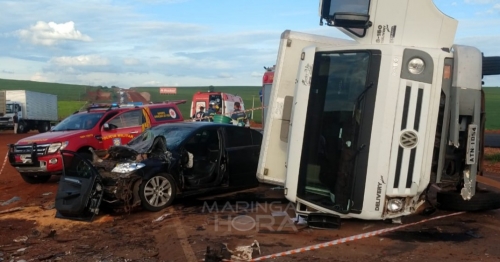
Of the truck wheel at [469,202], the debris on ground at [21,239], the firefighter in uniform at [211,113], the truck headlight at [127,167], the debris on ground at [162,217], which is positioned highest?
the firefighter in uniform at [211,113]

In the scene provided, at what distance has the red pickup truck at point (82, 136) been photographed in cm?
1265

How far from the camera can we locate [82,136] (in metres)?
13.1

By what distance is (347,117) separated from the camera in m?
6.31

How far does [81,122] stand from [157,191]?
594 centimetres

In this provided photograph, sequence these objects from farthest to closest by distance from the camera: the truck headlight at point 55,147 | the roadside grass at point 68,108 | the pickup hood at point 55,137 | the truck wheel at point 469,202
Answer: the roadside grass at point 68,108 → the pickup hood at point 55,137 → the truck headlight at point 55,147 → the truck wheel at point 469,202

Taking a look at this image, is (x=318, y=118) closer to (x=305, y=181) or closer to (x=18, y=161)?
(x=305, y=181)

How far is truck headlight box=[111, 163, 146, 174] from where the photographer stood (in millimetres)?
8633

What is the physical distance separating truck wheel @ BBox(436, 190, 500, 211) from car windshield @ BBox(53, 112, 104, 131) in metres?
8.96

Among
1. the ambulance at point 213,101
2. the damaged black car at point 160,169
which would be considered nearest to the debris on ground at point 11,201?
the damaged black car at point 160,169

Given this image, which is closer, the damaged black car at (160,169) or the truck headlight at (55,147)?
the damaged black car at (160,169)

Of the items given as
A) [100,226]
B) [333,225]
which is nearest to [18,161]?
[100,226]

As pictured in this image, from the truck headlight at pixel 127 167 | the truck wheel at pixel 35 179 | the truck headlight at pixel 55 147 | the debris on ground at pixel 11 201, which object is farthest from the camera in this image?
the truck wheel at pixel 35 179

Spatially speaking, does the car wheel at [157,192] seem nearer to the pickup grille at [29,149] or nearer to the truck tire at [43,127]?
the pickup grille at [29,149]

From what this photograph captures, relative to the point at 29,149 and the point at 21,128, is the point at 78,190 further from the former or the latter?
the point at 21,128
